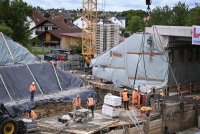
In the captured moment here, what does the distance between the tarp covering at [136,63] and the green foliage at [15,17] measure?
23.8 m

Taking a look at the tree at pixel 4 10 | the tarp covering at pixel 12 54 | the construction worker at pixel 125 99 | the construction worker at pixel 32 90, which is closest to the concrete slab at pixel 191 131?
the construction worker at pixel 125 99

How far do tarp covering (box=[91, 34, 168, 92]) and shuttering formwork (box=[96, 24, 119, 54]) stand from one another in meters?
17.6

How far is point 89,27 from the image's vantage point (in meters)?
61.1

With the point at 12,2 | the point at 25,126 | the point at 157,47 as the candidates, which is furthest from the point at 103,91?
the point at 12,2

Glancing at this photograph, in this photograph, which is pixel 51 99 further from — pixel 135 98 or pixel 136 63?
pixel 136 63

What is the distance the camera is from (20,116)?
2805 cm

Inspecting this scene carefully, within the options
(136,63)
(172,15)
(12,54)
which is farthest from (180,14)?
(12,54)

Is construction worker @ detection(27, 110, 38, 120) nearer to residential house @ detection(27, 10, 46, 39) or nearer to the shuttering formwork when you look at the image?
the shuttering formwork

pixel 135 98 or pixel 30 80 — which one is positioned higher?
pixel 30 80

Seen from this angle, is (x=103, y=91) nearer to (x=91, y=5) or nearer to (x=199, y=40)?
(x=199, y=40)

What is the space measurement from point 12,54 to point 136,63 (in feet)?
34.7

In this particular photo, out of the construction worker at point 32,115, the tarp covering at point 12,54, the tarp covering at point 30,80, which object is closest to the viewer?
the construction worker at point 32,115

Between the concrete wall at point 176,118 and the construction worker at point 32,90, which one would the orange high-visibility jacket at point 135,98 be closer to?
the concrete wall at point 176,118

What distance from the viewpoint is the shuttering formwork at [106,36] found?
185 ft
